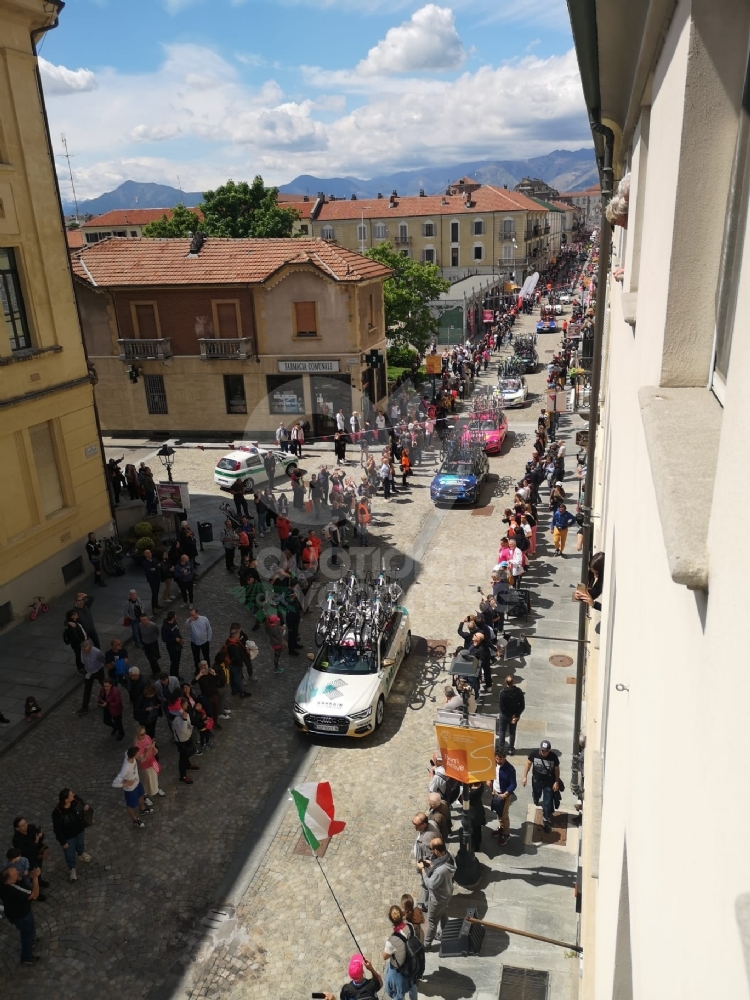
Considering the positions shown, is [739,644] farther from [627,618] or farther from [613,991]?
[613,991]

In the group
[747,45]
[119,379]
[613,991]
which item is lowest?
[119,379]

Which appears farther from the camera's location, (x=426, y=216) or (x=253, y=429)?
(x=426, y=216)

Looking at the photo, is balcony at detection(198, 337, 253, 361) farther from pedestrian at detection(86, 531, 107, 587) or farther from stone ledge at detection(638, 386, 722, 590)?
stone ledge at detection(638, 386, 722, 590)

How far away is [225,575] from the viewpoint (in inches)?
755

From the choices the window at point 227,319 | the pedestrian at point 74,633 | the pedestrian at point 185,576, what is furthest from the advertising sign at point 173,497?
the window at point 227,319

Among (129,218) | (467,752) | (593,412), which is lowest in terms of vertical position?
(467,752)

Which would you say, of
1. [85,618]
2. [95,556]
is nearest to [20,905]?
[85,618]

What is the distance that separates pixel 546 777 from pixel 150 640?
764cm

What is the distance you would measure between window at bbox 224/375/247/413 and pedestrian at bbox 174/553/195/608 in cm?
1686

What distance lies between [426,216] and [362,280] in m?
56.1

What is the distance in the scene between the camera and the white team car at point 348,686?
39.8ft

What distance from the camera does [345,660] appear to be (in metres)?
13.1

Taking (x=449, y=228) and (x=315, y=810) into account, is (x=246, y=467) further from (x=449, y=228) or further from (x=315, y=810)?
(x=449, y=228)

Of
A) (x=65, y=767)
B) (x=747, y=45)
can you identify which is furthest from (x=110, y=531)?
(x=747, y=45)
